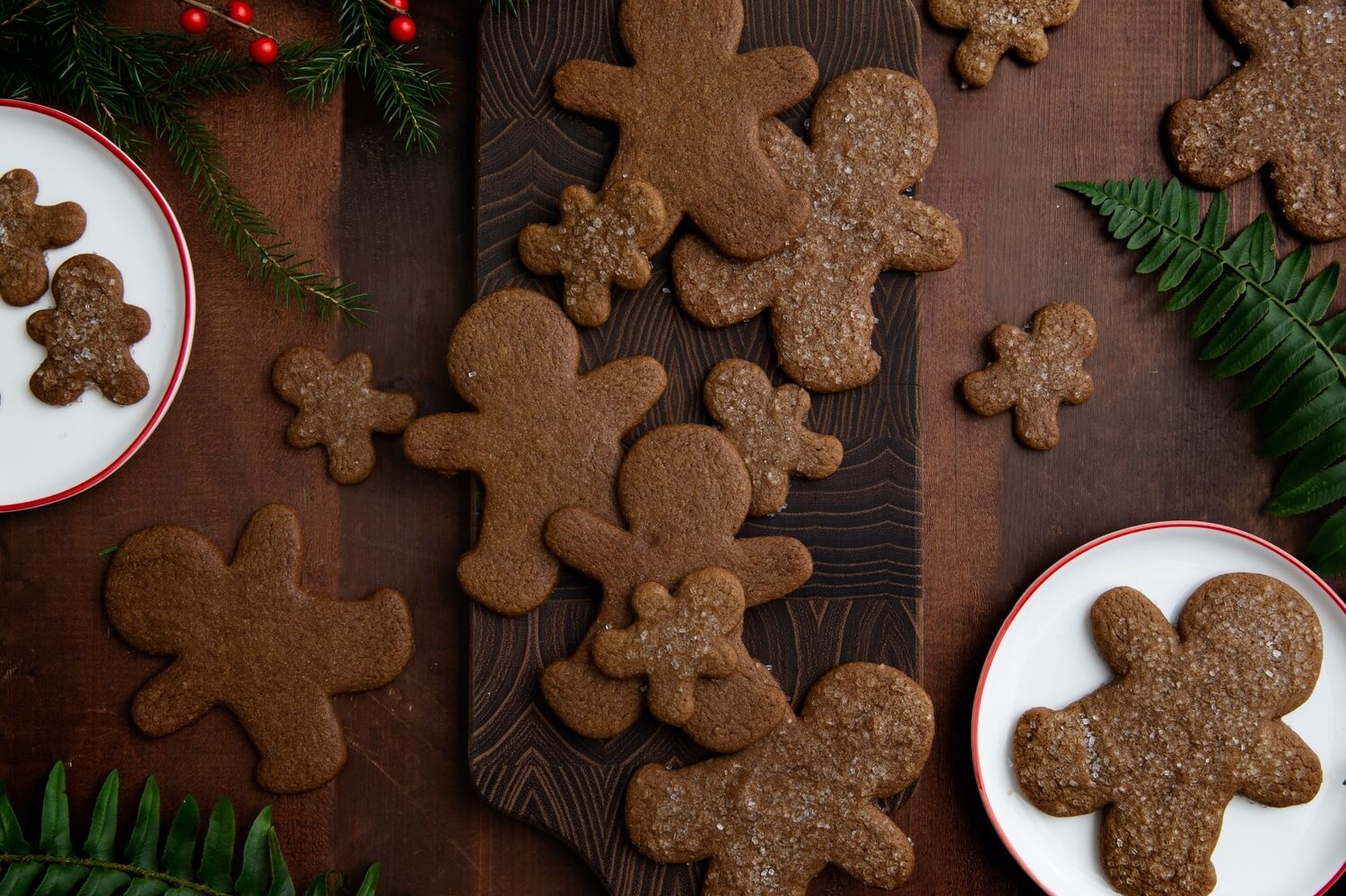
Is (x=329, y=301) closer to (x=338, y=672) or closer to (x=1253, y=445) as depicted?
(x=338, y=672)

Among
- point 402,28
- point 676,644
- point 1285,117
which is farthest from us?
point 1285,117

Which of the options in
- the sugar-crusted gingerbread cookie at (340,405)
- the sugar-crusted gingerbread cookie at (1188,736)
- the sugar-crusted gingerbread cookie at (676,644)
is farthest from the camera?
the sugar-crusted gingerbread cookie at (340,405)

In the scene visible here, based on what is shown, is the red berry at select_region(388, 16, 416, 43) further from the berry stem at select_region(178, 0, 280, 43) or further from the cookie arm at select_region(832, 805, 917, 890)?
the cookie arm at select_region(832, 805, 917, 890)

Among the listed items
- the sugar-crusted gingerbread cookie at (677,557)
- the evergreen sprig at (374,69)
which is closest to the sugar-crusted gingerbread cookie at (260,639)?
the sugar-crusted gingerbread cookie at (677,557)

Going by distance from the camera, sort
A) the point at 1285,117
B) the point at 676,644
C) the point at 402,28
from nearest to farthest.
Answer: the point at 676,644 → the point at 402,28 → the point at 1285,117

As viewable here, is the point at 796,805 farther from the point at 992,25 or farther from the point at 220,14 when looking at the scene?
the point at 220,14

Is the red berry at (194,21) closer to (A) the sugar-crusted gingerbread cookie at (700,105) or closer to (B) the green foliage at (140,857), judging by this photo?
(A) the sugar-crusted gingerbread cookie at (700,105)

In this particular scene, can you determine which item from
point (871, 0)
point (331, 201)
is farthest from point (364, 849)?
point (871, 0)

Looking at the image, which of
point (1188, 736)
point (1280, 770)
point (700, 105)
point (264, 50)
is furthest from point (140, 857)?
point (1280, 770)

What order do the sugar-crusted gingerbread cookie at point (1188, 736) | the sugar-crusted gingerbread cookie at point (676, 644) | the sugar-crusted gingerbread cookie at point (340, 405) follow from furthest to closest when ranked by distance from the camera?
1. the sugar-crusted gingerbread cookie at point (340, 405)
2. the sugar-crusted gingerbread cookie at point (1188, 736)
3. the sugar-crusted gingerbread cookie at point (676, 644)
